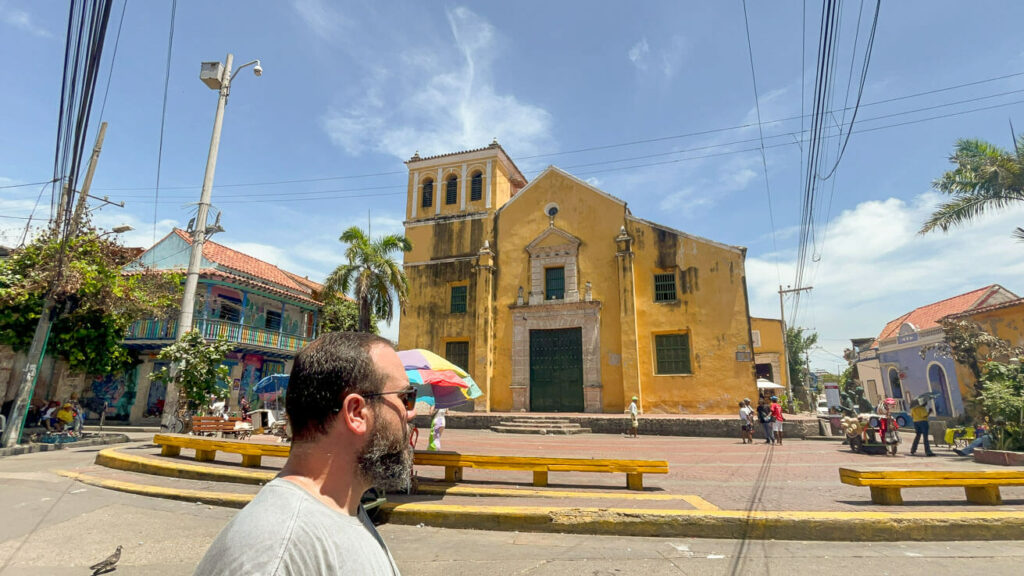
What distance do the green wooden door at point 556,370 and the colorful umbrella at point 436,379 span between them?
12.5 m

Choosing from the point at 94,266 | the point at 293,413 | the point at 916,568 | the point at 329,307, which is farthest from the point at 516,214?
the point at 293,413

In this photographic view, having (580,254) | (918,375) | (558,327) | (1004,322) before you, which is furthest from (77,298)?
(918,375)

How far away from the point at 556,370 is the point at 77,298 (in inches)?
669

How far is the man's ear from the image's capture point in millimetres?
1358

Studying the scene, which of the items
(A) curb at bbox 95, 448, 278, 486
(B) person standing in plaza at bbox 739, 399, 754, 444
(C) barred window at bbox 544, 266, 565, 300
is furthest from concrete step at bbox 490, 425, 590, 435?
(A) curb at bbox 95, 448, 278, 486

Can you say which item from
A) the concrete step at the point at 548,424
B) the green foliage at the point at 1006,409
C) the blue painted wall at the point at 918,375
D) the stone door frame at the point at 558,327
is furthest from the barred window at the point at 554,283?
the blue painted wall at the point at 918,375

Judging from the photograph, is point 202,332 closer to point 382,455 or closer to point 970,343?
point 382,455

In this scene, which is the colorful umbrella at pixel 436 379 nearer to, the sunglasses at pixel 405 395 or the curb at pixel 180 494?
the curb at pixel 180 494

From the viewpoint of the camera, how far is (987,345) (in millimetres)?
17672

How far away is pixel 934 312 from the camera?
27406 millimetres

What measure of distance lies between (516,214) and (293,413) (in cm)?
2133

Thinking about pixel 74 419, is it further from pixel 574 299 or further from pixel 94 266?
pixel 574 299

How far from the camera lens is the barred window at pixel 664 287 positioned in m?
19.5

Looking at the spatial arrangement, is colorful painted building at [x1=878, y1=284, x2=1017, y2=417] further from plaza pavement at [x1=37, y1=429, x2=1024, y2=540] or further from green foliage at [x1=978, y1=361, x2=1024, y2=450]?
plaza pavement at [x1=37, y1=429, x2=1024, y2=540]
